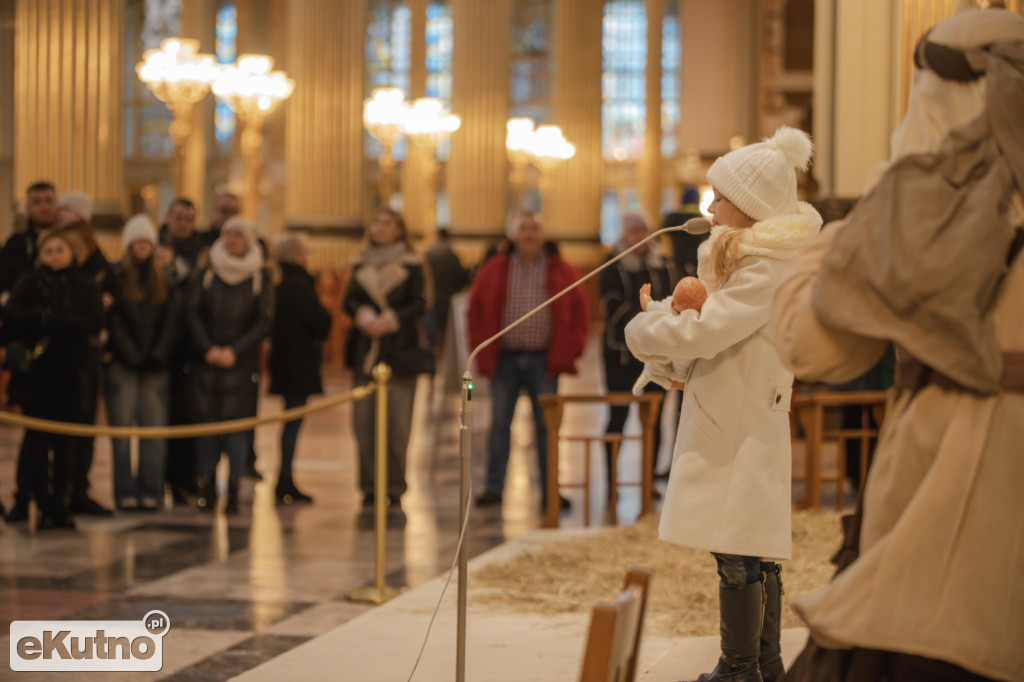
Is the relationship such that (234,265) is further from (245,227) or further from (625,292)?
(625,292)

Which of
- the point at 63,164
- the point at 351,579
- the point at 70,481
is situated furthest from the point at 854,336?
the point at 63,164

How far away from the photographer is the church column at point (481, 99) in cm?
2162

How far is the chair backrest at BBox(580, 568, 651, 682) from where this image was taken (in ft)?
6.84

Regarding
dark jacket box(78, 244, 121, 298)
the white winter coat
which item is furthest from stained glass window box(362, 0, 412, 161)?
the white winter coat

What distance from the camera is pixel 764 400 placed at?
12.2 ft

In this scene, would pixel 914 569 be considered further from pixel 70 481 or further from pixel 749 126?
pixel 749 126

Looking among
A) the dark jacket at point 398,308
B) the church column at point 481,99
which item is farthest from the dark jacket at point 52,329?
the church column at point 481,99

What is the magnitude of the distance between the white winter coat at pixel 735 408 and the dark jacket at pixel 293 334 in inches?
190

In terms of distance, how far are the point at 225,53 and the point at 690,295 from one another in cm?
3644

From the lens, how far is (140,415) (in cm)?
785

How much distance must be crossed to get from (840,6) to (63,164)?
7.99m

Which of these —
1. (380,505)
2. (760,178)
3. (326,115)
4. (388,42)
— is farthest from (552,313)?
(388,42)

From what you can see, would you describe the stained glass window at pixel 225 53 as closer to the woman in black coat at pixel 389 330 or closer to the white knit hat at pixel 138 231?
the woman in black coat at pixel 389 330

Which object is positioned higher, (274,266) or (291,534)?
(274,266)
